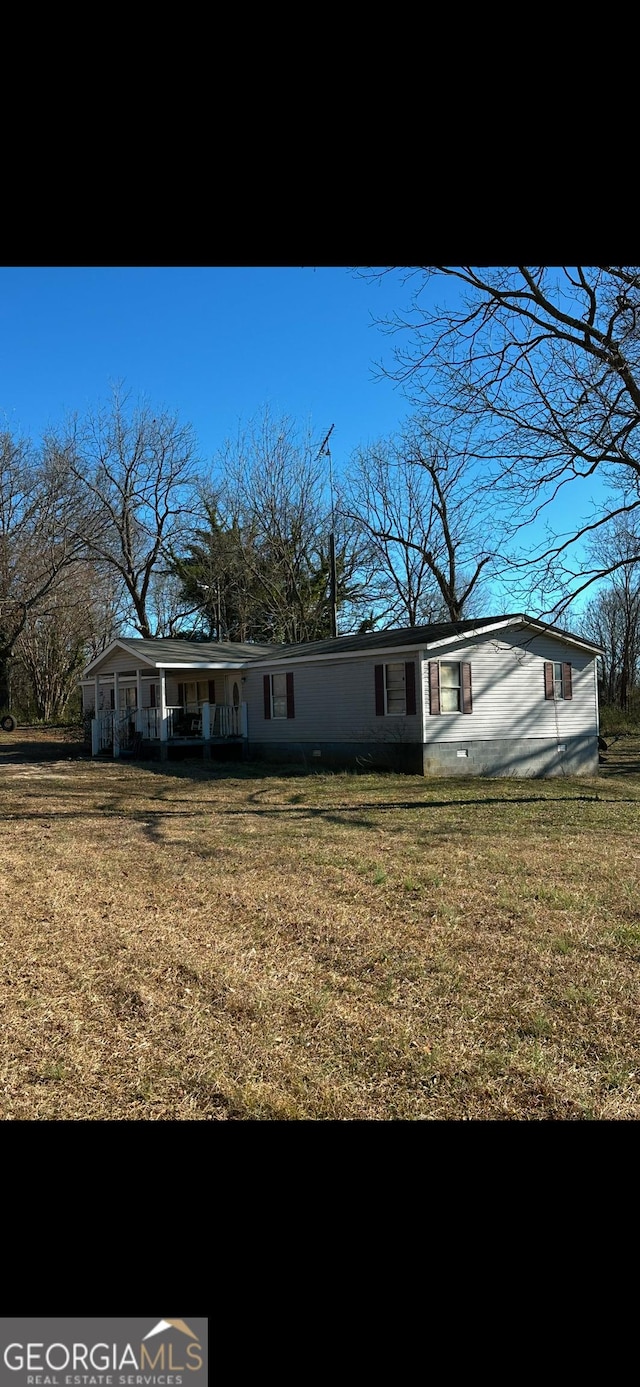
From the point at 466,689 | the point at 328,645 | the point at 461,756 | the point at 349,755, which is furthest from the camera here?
the point at 328,645

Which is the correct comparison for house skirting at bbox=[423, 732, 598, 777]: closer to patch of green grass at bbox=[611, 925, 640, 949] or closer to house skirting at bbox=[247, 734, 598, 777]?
house skirting at bbox=[247, 734, 598, 777]

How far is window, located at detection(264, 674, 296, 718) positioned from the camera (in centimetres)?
2036

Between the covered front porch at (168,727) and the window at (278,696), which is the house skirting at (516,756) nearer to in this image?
the window at (278,696)

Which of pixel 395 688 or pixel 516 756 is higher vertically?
pixel 395 688

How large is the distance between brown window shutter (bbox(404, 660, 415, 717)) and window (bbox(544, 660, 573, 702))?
337cm

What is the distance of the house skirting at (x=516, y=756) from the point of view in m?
17.1

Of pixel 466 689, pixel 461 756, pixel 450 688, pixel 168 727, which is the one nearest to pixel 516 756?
pixel 461 756

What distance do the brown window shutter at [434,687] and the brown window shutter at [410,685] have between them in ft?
1.07

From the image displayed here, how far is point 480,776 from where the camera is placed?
17.4 metres

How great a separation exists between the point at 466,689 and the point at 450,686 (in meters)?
0.35

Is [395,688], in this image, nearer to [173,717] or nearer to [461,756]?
[461,756]

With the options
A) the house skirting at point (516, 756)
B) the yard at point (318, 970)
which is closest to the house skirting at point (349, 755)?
the house skirting at point (516, 756)

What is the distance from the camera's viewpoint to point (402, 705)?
17.5m

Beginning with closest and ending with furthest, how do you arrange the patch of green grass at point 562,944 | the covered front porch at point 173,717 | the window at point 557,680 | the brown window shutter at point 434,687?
the patch of green grass at point 562,944 → the brown window shutter at point 434,687 → the window at point 557,680 → the covered front porch at point 173,717
